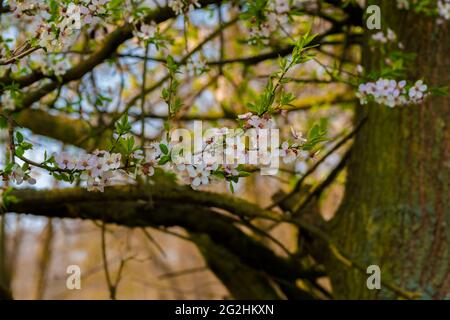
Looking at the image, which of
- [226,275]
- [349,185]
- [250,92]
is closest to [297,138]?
[349,185]

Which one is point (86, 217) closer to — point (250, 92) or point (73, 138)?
point (73, 138)

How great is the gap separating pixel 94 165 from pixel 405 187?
219 centimetres

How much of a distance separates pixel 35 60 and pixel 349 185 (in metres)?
2.03

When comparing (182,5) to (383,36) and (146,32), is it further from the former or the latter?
(383,36)

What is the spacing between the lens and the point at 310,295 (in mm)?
3979

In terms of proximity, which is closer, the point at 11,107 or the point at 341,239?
the point at 11,107

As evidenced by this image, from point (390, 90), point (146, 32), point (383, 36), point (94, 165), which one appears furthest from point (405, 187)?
point (94, 165)

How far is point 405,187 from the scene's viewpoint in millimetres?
3672

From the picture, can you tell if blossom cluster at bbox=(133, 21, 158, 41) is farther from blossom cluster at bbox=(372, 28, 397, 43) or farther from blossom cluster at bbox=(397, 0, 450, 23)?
blossom cluster at bbox=(397, 0, 450, 23)

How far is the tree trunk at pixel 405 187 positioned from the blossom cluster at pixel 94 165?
6.70ft

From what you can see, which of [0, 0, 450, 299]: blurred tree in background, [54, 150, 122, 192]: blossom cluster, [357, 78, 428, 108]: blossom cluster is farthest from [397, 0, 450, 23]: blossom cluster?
[54, 150, 122, 192]: blossom cluster

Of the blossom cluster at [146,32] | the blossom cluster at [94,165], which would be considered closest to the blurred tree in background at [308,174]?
the blossom cluster at [146,32]

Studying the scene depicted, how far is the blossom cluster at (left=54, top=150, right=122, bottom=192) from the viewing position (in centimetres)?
203

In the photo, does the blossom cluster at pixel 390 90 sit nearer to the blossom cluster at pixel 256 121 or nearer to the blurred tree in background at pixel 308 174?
the blurred tree in background at pixel 308 174
